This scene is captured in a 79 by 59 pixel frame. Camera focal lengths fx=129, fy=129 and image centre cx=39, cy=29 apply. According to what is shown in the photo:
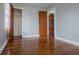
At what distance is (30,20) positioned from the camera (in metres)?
8.39

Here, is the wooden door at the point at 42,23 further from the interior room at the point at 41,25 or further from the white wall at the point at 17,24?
the white wall at the point at 17,24

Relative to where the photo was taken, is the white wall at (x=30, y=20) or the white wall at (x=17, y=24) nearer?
the white wall at (x=30, y=20)

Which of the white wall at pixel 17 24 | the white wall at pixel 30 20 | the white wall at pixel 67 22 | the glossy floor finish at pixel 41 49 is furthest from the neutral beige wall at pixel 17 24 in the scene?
the glossy floor finish at pixel 41 49

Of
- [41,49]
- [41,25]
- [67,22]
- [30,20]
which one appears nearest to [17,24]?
[30,20]

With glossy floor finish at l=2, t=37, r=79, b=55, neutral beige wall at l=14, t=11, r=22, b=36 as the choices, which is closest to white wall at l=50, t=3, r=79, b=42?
glossy floor finish at l=2, t=37, r=79, b=55

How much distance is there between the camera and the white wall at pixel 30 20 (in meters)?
8.16

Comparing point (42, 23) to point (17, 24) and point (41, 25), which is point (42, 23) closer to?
point (41, 25)

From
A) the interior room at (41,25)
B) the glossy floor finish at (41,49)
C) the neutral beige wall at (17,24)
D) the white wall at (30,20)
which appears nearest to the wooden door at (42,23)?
the interior room at (41,25)

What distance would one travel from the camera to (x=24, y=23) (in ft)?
26.8

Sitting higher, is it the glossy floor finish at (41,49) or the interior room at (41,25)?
the interior room at (41,25)

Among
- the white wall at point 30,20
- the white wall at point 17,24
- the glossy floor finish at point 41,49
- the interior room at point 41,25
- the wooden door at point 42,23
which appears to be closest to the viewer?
the glossy floor finish at point 41,49

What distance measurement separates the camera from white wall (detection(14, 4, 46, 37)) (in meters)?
8.16

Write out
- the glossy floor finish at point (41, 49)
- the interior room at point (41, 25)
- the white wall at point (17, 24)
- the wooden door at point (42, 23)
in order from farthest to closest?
the white wall at point (17, 24)
the wooden door at point (42, 23)
the interior room at point (41, 25)
the glossy floor finish at point (41, 49)

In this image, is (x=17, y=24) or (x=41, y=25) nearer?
(x=41, y=25)
